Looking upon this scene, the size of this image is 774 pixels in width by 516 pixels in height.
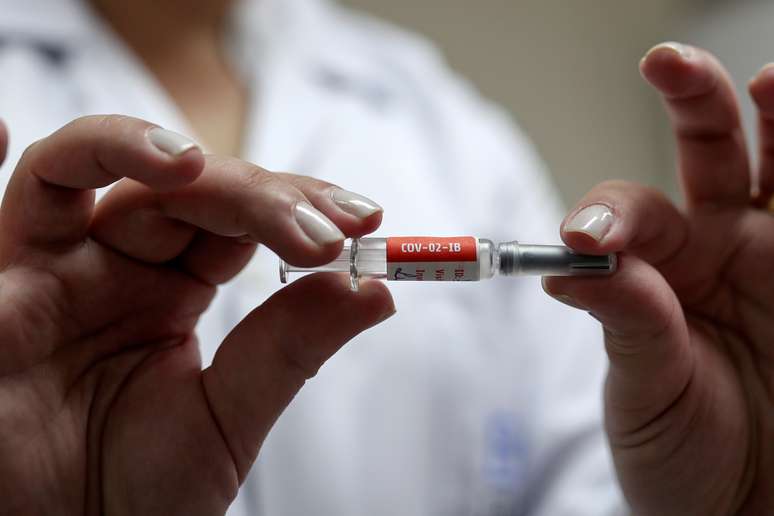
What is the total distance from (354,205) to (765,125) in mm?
424

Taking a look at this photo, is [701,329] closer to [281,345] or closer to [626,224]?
[626,224]

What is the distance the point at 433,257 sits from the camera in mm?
495

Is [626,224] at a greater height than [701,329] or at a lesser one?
greater

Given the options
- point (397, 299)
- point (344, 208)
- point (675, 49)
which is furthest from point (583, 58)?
point (344, 208)

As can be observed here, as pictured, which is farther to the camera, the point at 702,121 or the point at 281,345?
the point at 702,121

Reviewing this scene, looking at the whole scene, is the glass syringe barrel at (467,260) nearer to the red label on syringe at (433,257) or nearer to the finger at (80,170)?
the red label on syringe at (433,257)

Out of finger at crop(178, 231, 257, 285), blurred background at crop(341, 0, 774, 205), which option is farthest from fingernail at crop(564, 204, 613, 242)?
blurred background at crop(341, 0, 774, 205)

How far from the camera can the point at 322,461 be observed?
809 millimetres

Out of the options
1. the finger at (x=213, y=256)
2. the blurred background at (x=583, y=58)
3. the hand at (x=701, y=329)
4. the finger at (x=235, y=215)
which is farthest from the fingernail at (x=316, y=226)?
the blurred background at (x=583, y=58)

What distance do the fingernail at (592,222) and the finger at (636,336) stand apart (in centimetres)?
3

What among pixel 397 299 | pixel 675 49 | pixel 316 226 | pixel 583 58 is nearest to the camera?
pixel 316 226

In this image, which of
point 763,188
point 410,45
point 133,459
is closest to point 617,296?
point 763,188

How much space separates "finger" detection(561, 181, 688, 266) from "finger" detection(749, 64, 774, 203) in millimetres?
110

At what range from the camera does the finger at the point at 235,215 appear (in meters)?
0.44
